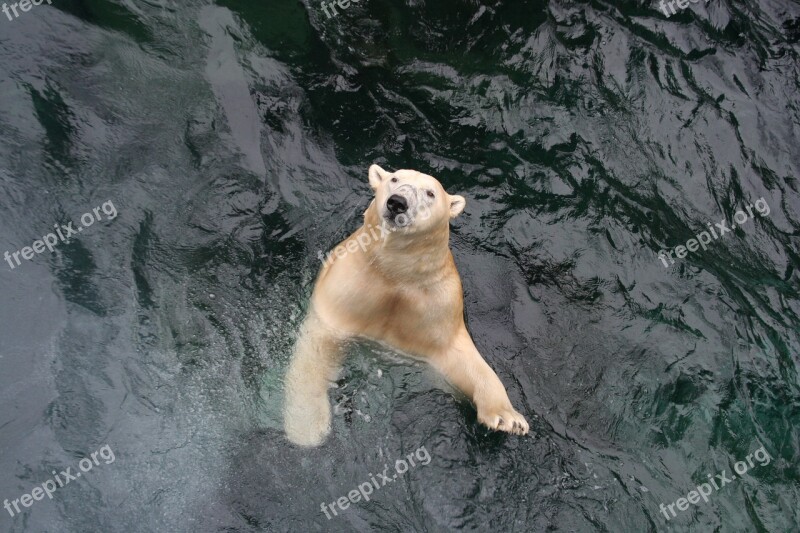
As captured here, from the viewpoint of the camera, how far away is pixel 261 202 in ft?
29.4

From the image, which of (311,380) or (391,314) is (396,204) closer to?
(391,314)

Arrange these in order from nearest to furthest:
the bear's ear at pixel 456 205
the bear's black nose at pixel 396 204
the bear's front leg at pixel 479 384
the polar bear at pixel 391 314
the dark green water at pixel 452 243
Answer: the bear's black nose at pixel 396 204, the dark green water at pixel 452 243, the polar bear at pixel 391 314, the bear's front leg at pixel 479 384, the bear's ear at pixel 456 205

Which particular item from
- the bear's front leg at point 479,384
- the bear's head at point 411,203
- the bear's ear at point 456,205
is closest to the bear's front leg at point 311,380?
the bear's front leg at point 479,384

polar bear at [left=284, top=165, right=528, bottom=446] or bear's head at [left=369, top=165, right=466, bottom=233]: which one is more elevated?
bear's head at [left=369, top=165, right=466, bottom=233]

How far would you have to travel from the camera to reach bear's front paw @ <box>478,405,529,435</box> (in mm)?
7102

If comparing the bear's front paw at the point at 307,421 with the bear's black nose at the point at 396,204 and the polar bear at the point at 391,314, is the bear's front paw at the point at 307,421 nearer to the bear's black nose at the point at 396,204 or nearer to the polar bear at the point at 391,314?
the polar bear at the point at 391,314

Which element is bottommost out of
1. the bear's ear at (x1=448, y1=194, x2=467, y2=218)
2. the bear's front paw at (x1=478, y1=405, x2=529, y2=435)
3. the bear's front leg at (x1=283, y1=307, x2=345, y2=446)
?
the bear's front paw at (x1=478, y1=405, x2=529, y2=435)

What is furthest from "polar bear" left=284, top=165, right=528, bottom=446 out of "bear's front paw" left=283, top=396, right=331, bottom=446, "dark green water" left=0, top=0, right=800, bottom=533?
"dark green water" left=0, top=0, right=800, bottom=533

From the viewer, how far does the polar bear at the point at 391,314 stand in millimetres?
7023

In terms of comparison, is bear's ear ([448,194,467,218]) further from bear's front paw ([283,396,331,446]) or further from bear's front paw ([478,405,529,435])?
bear's front paw ([283,396,331,446])

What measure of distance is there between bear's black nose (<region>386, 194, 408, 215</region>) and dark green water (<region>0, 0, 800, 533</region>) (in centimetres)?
200

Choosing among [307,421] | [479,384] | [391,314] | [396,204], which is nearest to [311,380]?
[307,421]

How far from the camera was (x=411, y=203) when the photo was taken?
256 inches

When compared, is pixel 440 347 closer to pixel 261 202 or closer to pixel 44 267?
pixel 261 202
